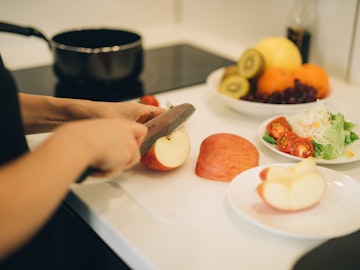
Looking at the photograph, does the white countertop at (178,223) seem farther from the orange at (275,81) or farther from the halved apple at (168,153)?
the orange at (275,81)

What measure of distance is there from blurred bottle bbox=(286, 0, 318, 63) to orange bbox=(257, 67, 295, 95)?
0.75ft

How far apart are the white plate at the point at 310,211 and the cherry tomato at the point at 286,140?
9 centimetres

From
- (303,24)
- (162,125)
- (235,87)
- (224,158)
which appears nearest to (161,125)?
(162,125)

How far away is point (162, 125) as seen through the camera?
0.76 m

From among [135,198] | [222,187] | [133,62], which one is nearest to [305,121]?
[222,187]

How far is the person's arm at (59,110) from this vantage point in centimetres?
78

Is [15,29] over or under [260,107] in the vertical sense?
over

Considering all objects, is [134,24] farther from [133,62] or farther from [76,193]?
[76,193]

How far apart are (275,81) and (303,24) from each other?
0.31 metres

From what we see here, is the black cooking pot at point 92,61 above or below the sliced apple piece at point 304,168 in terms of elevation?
above

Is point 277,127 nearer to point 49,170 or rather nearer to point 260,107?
point 260,107

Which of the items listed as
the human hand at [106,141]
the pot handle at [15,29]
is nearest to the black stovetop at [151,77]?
the pot handle at [15,29]

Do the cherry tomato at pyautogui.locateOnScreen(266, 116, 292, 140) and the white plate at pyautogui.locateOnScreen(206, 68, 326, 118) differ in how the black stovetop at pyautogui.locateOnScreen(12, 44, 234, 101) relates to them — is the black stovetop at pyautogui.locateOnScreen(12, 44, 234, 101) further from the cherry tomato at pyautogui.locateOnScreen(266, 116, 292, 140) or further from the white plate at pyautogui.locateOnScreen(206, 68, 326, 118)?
the cherry tomato at pyautogui.locateOnScreen(266, 116, 292, 140)

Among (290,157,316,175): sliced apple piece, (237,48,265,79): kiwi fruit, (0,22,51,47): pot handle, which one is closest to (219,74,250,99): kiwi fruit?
(237,48,265,79): kiwi fruit
